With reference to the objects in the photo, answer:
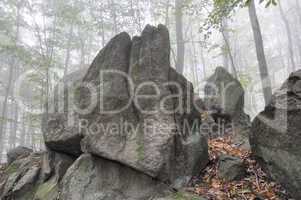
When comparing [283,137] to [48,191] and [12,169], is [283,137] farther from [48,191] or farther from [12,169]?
[12,169]

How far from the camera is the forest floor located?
16.0ft

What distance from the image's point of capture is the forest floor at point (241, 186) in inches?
192

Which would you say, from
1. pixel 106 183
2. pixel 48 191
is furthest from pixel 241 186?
pixel 48 191

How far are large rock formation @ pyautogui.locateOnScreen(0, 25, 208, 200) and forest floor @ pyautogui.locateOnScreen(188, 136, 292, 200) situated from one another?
10.7 inches

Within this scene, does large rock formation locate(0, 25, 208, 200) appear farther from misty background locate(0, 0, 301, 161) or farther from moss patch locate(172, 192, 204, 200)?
misty background locate(0, 0, 301, 161)

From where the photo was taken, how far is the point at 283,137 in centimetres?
494

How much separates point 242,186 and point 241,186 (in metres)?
0.02

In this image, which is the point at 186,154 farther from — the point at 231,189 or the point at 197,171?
the point at 231,189

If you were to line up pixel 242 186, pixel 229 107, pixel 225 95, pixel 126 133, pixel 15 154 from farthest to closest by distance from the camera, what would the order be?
pixel 15 154, pixel 225 95, pixel 229 107, pixel 126 133, pixel 242 186

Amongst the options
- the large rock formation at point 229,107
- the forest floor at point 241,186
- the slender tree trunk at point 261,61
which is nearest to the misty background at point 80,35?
the slender tree trunk at point 261,61

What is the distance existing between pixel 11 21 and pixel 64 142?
1906cm

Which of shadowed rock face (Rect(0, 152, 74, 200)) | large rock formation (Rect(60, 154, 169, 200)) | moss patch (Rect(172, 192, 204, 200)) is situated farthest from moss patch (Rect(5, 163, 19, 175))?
moss patch (Rect(172, 192, 204, 200))

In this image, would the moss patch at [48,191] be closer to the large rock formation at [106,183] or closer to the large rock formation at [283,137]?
the large rock formation at [106,183]

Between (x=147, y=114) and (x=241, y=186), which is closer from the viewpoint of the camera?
(x=241, y=186)
